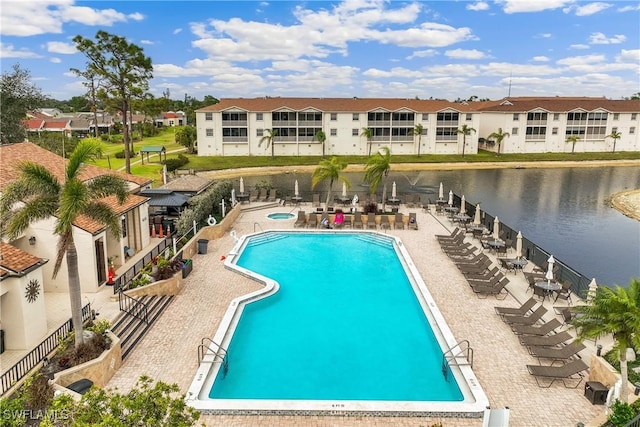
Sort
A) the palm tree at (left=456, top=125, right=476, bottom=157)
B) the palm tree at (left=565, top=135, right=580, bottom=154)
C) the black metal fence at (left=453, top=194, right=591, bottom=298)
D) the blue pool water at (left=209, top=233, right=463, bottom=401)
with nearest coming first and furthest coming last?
the blue pool water at (left=209, top=233, right=463, bottom=401)
the black metal fence at (left=453, top=194, right=591, bottom=298)
the palm tree at (left=456, top=125, right=476, bottom=157)
the palm tree at (left=565, top=135, right=580, bottom=154)

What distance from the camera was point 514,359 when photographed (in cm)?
1246

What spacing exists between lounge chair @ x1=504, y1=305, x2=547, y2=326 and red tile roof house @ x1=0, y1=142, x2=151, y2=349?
11.4 metres

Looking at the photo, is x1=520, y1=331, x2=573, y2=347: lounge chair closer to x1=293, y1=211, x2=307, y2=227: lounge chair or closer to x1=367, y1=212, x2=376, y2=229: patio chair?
x1=367, y1=212, x2=376, y2=229: patio chair

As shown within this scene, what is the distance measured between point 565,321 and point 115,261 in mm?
16700

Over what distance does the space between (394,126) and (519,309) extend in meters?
57.6

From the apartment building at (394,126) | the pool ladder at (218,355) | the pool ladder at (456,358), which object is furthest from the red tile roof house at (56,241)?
the apartment building at (394,126)

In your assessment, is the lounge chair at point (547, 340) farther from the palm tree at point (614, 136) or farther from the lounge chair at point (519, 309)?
the palm tree at point (614, 136)

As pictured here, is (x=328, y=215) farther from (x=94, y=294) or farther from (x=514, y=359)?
(x=514, y=359)

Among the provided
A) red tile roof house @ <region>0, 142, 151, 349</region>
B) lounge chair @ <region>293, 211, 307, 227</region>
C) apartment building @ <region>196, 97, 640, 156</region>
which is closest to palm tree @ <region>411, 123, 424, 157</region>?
apartment building @ <region>196, 97, 640, 156</region>

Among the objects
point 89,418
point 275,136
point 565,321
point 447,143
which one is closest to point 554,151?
point 447,143

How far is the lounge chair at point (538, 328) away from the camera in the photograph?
13159 millimetres

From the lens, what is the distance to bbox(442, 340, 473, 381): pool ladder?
12.1 meters

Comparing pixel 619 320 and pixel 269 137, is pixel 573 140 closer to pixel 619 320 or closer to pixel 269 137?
pixel 269 137

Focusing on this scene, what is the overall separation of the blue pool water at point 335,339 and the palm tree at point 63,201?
472 centimetres
